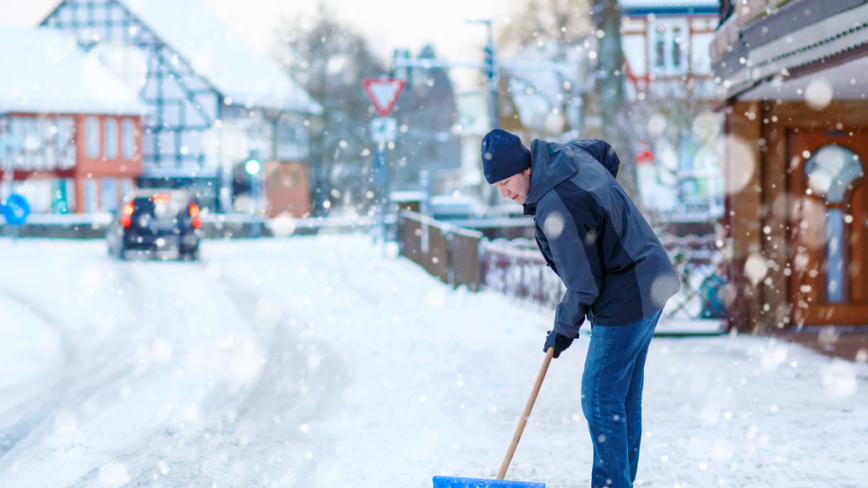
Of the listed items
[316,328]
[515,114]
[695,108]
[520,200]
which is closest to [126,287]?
[316,328]

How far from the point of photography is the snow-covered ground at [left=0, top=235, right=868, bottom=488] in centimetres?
475

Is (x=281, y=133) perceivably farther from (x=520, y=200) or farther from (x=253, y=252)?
(x=520, y=200)

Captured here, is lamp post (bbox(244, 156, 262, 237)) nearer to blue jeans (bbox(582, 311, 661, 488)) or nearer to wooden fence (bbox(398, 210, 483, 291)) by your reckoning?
wooden fence (bbox(398, 210, 483, 291))

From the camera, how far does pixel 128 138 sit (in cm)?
4041

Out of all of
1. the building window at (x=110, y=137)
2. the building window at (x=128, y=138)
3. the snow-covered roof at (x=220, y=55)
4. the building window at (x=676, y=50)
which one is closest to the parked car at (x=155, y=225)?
the building window at (x=110, y=137)

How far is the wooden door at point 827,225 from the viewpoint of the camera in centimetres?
947

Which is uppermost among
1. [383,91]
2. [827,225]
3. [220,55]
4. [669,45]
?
[220,55]

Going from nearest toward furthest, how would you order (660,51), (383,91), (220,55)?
(383,91) < (660,51) < (220,55)

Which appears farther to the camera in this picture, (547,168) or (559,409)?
(559,409)

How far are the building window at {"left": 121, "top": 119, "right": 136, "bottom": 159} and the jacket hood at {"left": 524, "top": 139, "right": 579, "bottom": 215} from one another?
39936 mm

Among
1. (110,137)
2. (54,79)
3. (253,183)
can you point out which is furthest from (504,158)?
(54,79)

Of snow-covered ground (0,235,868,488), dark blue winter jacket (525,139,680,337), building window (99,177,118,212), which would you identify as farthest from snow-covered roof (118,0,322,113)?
dark blue winter jacket (525,139,680,337)

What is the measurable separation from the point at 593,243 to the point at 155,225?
1708 cm

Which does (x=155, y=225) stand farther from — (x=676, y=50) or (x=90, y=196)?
(x=676, y=50)
